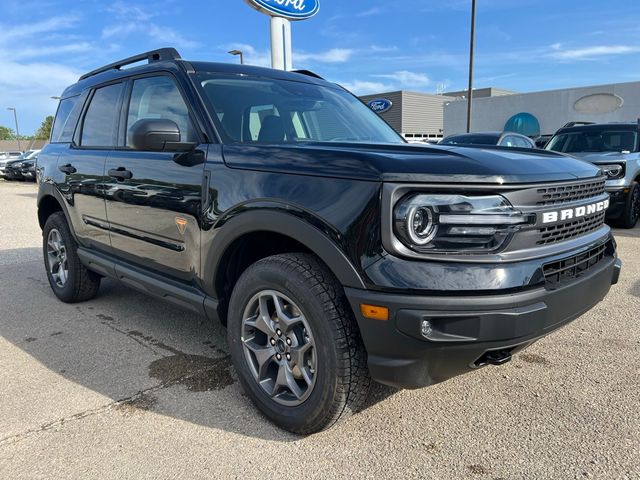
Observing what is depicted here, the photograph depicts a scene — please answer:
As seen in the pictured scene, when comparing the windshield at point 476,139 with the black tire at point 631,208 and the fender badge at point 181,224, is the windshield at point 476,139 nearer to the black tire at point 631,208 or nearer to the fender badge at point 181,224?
the black tire at point 631,208

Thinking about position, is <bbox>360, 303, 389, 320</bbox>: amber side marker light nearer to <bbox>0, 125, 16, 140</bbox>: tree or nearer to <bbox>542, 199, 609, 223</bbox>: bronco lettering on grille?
<bbox>542, 199, 609, 223</bbox>: bronco lettering on grille

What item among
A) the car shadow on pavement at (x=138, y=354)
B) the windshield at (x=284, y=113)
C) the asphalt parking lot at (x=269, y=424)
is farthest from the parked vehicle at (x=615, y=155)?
the car shadow on pavement at (x=138, y=354)

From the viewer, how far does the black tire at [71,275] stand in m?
4.61

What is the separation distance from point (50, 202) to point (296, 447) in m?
3.78

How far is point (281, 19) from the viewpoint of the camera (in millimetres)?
14922

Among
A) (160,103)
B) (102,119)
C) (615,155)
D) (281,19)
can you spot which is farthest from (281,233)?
(281,19)

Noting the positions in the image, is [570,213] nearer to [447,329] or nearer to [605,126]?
[447,329]

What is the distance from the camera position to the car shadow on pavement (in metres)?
2.83

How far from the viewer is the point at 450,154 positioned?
7.41 ft

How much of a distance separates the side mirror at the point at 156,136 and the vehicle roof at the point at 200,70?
1.71ft

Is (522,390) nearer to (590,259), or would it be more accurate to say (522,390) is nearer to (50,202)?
(590,259)

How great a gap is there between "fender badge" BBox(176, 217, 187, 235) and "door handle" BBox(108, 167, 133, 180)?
659 mm

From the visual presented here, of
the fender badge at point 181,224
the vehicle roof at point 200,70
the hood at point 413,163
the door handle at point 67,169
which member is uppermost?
the vehicle roof at point 200,70

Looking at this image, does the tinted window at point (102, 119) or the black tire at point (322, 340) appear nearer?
the black tire at point (322, 340)
